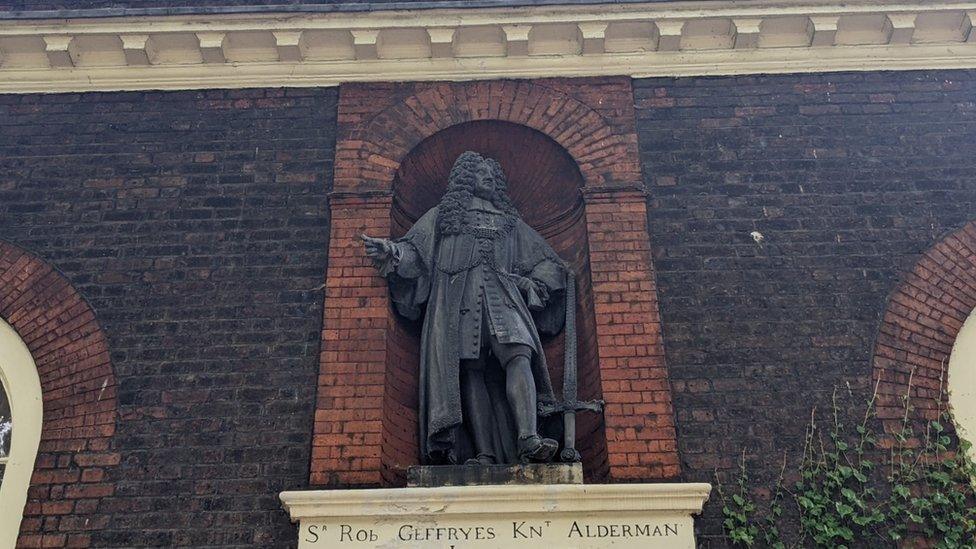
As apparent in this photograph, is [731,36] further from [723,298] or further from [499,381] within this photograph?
[499,381]

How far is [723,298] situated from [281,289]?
3335 mm

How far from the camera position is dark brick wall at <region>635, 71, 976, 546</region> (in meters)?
6.77

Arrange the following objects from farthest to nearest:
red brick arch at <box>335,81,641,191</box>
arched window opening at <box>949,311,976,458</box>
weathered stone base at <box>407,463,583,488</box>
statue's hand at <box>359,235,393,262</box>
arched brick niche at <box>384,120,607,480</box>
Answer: red brick arch at <box>335,81,641,191</box>
arched brick niche at <box>384,120,607,480</box>
statue's hand at <box>359,235,393,262</box>
arched window opening at <box>949,311,976,458</box>
weathered stone base at <box>407,463,583,488</box>

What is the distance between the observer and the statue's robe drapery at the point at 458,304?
21.8ft

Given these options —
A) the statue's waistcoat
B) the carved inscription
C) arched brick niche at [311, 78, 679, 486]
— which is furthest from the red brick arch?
the carved inscription

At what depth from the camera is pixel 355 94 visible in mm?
8289

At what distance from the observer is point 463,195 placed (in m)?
7.61

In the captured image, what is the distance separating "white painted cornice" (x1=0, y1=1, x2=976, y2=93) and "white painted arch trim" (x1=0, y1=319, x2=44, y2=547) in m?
2.56

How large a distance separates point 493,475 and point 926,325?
340cm

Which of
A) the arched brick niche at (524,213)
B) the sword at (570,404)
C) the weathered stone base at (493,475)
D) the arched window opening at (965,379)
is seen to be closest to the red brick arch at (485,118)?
the arched brick niche at (524,213)

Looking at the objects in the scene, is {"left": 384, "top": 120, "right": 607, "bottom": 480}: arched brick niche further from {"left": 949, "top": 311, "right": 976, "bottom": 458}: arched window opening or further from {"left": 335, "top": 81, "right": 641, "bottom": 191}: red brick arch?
{"left": 949, "top": 311, "right": 976, "bottom": 458}: arched window opening

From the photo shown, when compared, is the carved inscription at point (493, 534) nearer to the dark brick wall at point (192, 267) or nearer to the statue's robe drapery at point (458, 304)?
the dark brick wall at point (192, 267)

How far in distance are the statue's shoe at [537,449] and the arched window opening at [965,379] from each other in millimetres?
2893

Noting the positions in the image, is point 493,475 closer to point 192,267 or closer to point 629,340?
point 629,340
